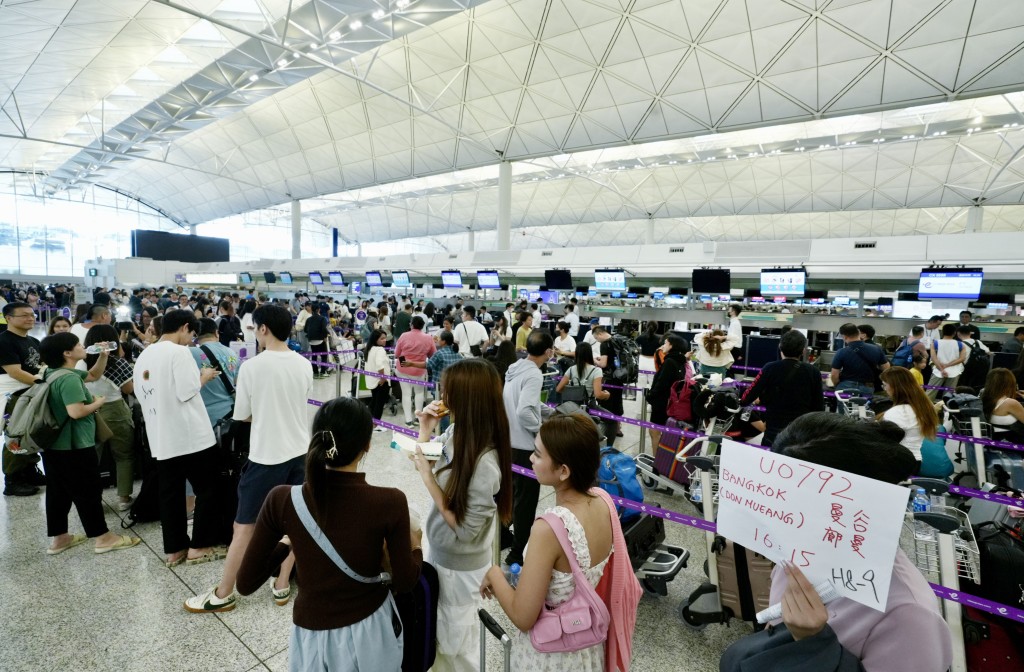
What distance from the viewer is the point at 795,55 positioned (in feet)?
41.4

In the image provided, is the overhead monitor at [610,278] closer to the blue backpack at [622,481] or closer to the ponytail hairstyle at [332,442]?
the blue backpack at [622,481]

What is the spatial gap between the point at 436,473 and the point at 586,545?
2.74 ft

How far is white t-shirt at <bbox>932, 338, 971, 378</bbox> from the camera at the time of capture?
8.29 m

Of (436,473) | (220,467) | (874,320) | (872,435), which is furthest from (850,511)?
(874,320)

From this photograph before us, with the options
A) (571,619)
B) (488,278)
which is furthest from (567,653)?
(488,278)

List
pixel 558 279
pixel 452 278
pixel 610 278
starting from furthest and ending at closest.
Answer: pixel 452 278 < pixel 558 279 < pixel 610 278

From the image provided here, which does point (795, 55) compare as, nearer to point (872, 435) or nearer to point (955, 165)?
point (872, 435)

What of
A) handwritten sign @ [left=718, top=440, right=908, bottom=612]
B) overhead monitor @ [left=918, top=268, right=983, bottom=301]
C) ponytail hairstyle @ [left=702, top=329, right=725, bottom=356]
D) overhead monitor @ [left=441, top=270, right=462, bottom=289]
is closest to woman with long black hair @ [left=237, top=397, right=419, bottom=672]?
handwritten sign @ [left=718, top=440, right=908, bottom=612]

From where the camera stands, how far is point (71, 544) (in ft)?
12.1

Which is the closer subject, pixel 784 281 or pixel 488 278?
pixel 784 281

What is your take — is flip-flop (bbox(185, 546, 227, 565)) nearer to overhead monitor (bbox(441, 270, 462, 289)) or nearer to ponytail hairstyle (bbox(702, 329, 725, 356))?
ponytail hairstyle (bbox(702, 329, 725, 356))

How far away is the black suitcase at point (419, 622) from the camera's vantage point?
1.85 metres

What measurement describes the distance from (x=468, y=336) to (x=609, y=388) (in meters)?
3.09

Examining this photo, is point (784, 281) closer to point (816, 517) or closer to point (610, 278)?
point (610, 278)
